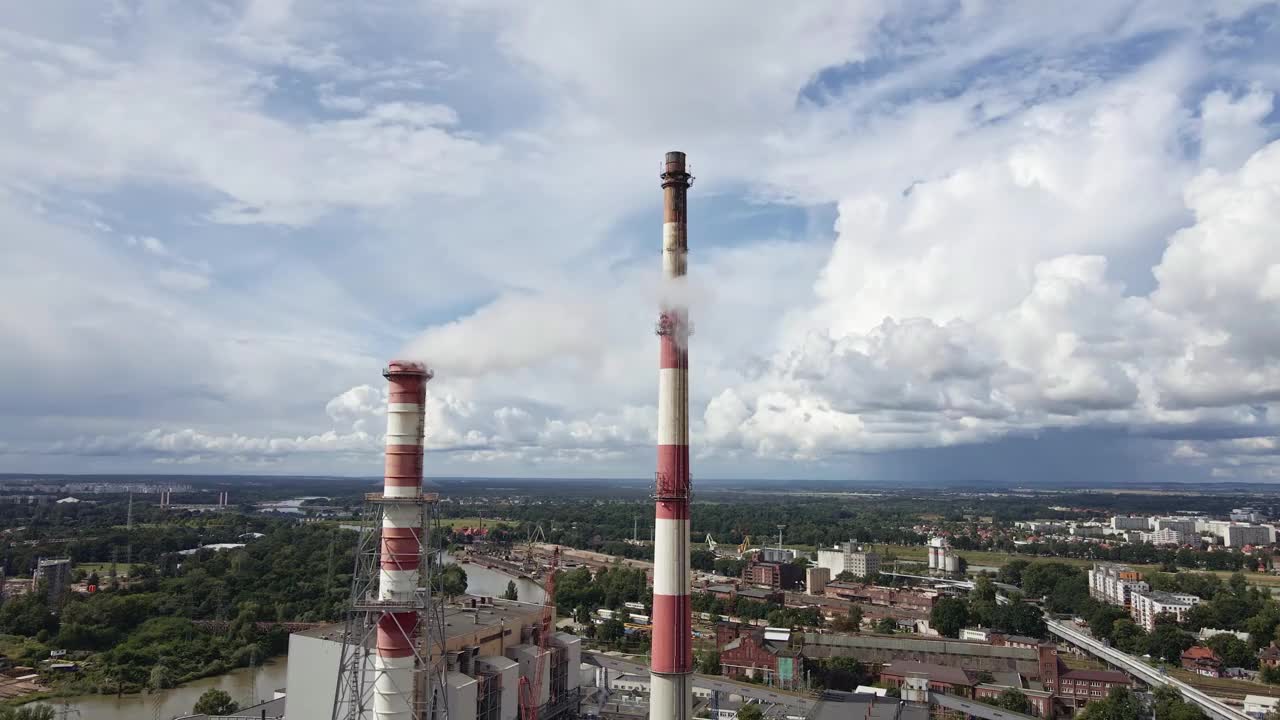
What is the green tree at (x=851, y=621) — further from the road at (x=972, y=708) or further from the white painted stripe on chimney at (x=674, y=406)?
the white painted stripe on chimney at (x=674, y=406)

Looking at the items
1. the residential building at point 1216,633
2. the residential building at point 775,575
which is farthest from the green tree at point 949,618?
the residential building at point 775,575

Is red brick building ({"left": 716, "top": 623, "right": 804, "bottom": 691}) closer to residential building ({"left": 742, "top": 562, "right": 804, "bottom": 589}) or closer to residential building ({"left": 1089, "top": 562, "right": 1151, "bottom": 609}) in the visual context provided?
residential building ({"left": 742, "top": 562, "right": 804, "bottom": 589})

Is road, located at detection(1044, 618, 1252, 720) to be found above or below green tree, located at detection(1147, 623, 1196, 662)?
below

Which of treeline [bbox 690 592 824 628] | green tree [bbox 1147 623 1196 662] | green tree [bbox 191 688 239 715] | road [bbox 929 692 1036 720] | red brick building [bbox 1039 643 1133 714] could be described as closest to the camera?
green tree [bbox 191 688 239 715]

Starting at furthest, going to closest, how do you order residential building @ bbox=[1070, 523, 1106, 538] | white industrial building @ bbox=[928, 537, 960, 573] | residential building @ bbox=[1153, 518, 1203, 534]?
residential building @ bbox=[1070, 523, 1106, 538] < residential building @ bbox=[1153, 518, 1203, 534] < white industrial building @ bbox=[928, 537, 960, 573]

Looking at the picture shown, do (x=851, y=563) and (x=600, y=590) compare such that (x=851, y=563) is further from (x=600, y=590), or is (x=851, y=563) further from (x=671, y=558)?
(x=671, y=558)

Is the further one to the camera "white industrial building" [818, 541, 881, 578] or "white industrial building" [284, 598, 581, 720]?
"white industrial building" [818, 541, 881, 578]

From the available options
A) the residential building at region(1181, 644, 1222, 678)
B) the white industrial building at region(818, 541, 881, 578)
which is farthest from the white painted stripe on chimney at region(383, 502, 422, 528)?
the white industrial building at region(818, 541, 881, 578)

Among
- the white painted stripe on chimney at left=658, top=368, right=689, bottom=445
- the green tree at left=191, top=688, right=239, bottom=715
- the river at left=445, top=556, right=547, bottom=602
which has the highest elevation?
the white painted stripe on chimney at left=658, top=368, right=689, bottom=445
